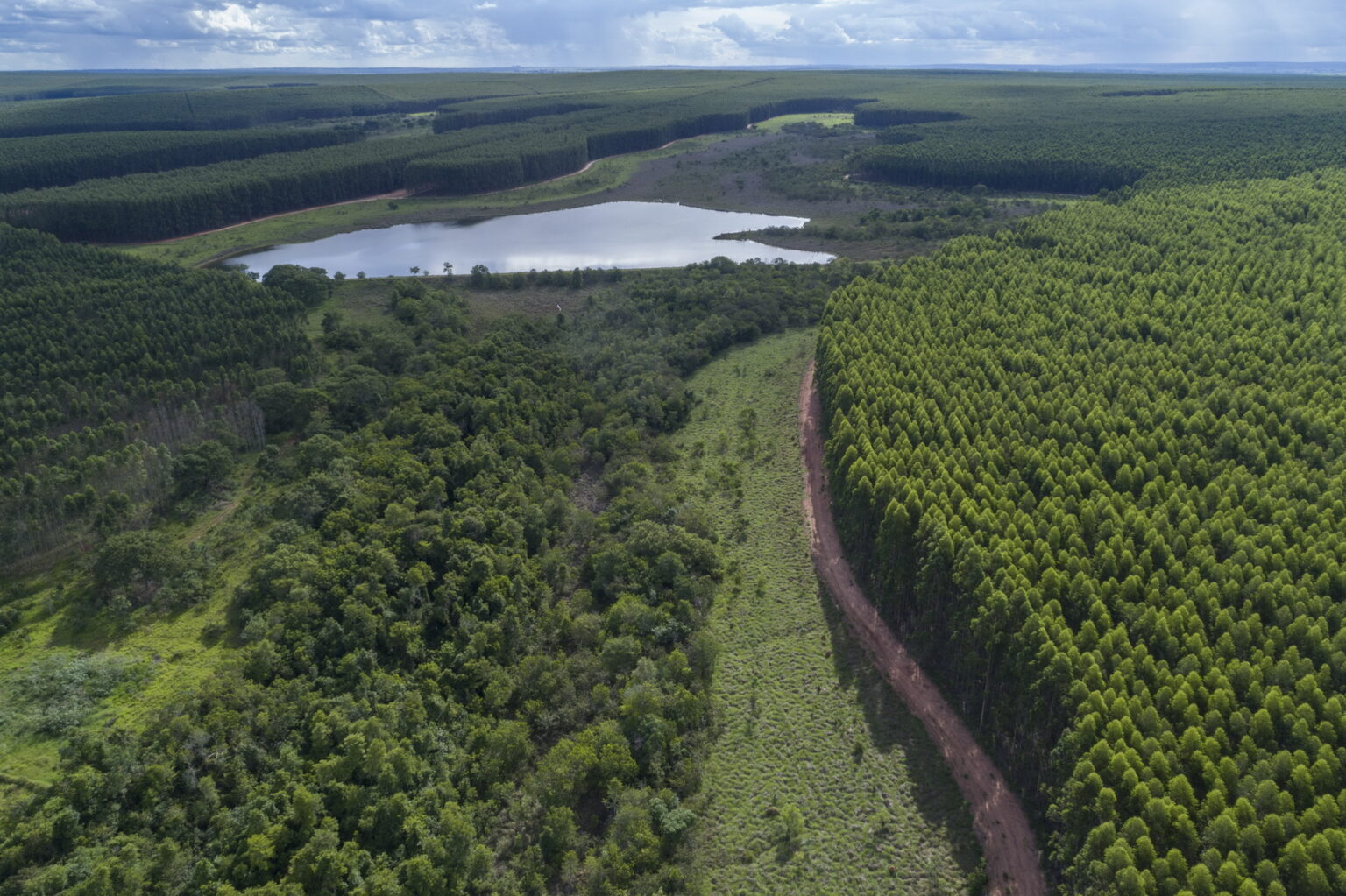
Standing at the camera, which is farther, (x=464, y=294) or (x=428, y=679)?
(x=464, y=294)

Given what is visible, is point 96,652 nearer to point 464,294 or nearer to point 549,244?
point 464,294

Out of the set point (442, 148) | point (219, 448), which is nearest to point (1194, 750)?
point (219, 448)

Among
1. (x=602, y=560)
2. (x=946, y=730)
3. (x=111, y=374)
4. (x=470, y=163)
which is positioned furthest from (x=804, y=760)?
(x=470, y=163)

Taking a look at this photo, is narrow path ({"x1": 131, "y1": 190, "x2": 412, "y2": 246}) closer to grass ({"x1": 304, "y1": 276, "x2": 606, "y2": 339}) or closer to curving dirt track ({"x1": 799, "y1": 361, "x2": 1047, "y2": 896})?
grass ({"x1": 304, "y1": 276, "x2": 606, "y2": 339})

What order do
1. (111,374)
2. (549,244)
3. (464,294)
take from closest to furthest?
(111,374), (464,294), (549,244)

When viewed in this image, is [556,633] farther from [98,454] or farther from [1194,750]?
[98,454]

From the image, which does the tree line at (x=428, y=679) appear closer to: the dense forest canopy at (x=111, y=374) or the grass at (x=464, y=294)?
the dense forest canopy at (x=111, y=374)
